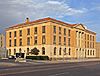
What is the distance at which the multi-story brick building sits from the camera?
74438 millimetres

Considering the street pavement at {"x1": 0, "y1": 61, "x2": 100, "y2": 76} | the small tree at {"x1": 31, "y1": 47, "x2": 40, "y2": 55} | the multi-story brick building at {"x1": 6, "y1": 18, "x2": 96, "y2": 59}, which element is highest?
the multi-story brick building at {"x1": 6, "y1": 18, "x2": 96, "y2": 59}

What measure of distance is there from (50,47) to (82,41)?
25.8 meters

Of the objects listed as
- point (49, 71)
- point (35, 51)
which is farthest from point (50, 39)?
point (49, 71)

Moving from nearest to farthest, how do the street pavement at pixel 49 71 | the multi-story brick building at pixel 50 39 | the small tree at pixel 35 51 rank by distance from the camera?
the street pavement at pixel 49 71 → the multi-story brick building at pixel 50 39 → the small tree at pixel 35 51

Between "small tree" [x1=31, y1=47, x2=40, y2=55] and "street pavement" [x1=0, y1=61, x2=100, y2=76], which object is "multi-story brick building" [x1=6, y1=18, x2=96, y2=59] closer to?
"small tree" [x1=31, y1=47, x2=40, y2=55]

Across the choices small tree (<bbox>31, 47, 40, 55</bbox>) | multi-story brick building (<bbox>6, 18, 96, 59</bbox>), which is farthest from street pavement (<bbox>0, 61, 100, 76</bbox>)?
small tree (<bbox>31, 47, 40, 55</bbox>)

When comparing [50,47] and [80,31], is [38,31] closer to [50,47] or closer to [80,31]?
[50,47]

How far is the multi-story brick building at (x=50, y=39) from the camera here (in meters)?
74.4

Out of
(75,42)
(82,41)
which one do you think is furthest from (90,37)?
(75,42)

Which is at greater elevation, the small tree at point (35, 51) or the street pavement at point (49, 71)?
the small tree at point (35, 51)

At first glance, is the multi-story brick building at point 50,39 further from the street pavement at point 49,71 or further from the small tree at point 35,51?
the street pavement at point 49,71

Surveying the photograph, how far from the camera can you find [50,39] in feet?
240

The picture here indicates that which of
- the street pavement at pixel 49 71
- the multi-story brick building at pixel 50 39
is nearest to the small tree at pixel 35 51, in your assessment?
the multi-story brick building at pixel 50 39

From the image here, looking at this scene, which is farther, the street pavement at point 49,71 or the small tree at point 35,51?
the small tree at point 35,51
